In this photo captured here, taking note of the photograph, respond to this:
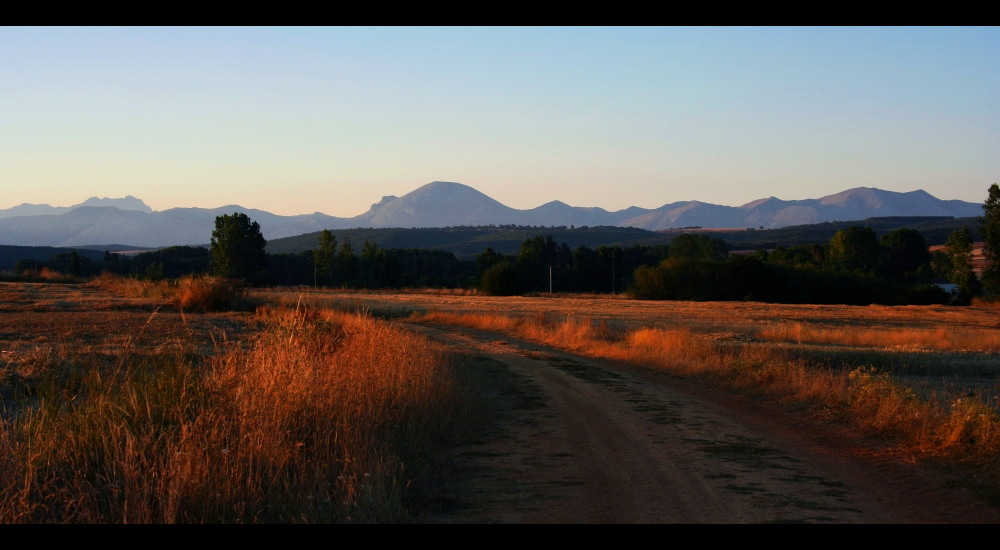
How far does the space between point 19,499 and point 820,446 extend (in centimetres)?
815

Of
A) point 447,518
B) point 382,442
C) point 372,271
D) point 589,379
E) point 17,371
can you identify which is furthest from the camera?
point 372,271

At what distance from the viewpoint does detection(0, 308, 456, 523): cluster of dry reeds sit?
5980mm

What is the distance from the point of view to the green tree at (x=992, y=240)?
241 ft

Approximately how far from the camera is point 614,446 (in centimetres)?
916

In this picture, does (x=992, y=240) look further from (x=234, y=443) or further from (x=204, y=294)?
(x=234, y=443)

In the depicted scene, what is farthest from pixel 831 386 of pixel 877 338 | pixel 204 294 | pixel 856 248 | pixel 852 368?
pixel 856 248

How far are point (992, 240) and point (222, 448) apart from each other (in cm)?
8190

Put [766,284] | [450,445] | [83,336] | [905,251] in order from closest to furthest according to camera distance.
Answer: [450,445]
[83,336]
[766,284]
[905,251]

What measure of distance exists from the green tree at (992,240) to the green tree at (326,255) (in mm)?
71644

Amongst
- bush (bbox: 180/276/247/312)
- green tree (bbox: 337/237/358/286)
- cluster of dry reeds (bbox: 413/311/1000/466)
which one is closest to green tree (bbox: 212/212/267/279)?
green tree (bbox: 337/237/358/286)

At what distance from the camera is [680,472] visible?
780cm

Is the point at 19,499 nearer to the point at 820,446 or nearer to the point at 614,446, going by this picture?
the point at 614,446

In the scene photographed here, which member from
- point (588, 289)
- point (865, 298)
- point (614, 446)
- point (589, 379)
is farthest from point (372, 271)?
point (614, 446)

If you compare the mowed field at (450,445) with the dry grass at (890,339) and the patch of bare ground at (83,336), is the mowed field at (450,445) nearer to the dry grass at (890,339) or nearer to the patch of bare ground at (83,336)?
the patch of bare ground at (83,336)
